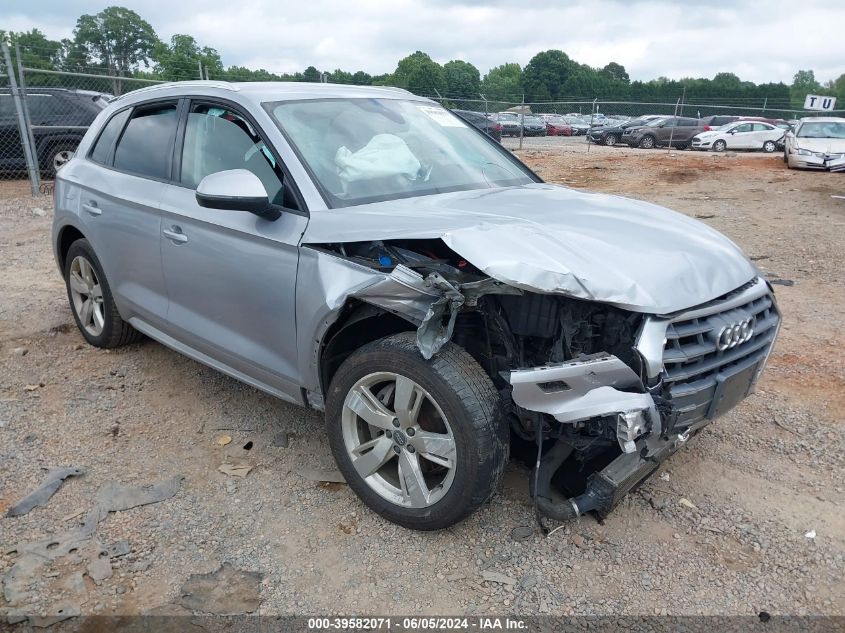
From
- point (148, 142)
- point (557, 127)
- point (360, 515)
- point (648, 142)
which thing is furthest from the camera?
point (557, 127)

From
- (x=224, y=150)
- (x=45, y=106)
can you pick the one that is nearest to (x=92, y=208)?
(x=224, y=150)

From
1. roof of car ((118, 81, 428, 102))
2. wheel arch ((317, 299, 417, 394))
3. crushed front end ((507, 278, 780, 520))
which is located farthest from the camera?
roof of car ((118, 81, 428, 102))

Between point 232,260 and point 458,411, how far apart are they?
141 cm

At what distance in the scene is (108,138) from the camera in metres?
4.40

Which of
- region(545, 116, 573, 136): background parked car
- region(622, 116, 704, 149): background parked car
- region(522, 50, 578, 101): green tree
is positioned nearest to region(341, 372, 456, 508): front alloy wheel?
region(622, 116, 704, 149): background parked car

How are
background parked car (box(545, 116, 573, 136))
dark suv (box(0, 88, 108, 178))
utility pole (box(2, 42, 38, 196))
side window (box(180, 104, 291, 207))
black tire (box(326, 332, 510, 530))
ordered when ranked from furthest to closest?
background parked car (box(545, 116, 573, 136))
dark suv (box(0, 88, 108, 178))
utility pole (box(2, 42, 38, 196))
side window (box(180, 104, 291, 207))
black tire (box(326, 332, 510, 530))

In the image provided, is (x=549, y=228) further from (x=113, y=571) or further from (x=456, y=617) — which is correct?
(x=113, y=571)

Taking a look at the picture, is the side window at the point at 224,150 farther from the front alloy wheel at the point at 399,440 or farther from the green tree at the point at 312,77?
the green tree at the point at 312,77

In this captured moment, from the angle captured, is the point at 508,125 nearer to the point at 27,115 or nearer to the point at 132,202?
the point at 27,115

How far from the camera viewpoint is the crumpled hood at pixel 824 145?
1570 centimetres

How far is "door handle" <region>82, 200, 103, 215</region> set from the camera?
4176 millimetres

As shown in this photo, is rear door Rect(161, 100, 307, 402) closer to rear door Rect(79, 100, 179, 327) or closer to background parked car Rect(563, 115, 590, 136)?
rear door Rect(79, 100, 179, 327)

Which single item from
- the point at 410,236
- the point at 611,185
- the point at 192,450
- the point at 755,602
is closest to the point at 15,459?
the point at 192,450

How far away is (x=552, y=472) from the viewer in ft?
8.96
